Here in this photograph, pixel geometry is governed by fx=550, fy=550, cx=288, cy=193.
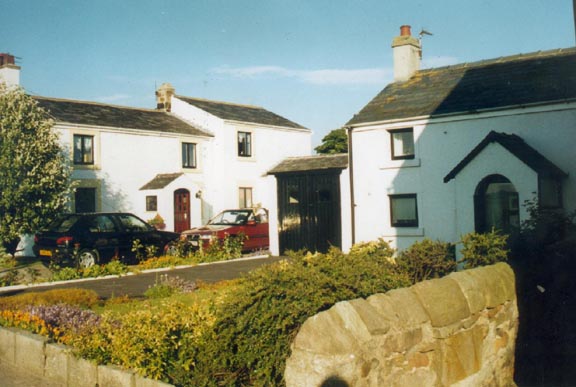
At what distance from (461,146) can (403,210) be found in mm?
3031

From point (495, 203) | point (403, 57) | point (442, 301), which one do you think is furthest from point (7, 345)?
point (403, 57)

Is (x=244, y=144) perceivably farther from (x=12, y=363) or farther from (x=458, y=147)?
(x=12, y=363)

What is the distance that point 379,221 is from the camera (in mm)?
19859

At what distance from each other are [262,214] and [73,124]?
10.0 metres

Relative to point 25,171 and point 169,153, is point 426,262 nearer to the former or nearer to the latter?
point 25,171

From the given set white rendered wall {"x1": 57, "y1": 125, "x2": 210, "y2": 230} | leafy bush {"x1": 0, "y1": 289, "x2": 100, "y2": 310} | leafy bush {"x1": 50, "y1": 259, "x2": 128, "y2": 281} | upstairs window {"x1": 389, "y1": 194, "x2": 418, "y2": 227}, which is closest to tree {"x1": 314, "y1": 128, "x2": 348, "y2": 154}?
white rendered wall {"x1": 57, "y1": 125, "x2": 210, "y2": 230}

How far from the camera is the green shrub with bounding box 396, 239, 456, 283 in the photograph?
7.65m

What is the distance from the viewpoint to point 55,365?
656 cm

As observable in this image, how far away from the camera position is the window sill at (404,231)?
18.9m

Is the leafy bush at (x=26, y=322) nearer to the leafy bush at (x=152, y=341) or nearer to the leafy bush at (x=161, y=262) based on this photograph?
the leafy bush at (x=152, y=341)

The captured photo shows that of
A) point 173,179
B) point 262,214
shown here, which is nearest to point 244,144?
point 173,179

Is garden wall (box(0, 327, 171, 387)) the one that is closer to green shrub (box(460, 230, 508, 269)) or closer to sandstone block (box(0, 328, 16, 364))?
sandstone block (box(0, 328, 16, 364))

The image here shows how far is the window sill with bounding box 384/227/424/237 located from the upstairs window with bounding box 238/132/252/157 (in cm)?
1540

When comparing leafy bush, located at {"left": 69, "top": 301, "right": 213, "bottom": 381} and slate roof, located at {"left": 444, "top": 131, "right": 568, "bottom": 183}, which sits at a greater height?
slate roof, located at {"left": 444, "top": 131, "right": 568, "bottom": 183}
